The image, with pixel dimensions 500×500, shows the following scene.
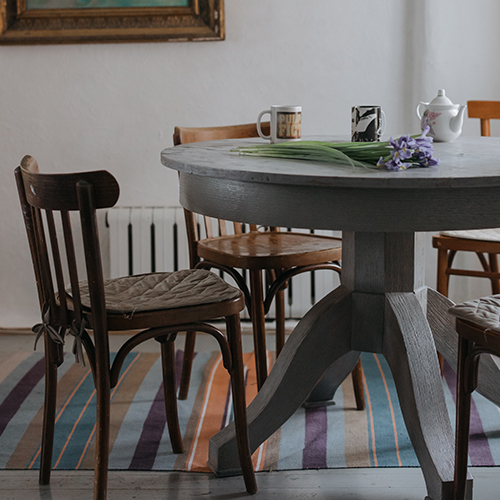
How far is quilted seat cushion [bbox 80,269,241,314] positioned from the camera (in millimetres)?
1373

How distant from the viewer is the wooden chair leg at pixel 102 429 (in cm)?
132

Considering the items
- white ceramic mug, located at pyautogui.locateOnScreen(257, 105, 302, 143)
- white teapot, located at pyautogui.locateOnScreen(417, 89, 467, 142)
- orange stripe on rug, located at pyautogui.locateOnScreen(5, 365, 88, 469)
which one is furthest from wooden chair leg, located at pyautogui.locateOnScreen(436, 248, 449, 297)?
orange stripe on rug, located at pyautogui.locateOnScreen(5, 365, 88, 469)

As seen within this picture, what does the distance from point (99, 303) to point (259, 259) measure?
2.04 ft

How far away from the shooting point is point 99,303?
4.26ft

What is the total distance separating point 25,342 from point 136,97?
1.14 metres

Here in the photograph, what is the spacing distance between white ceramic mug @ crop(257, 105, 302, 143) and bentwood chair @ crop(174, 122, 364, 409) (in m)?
0.34

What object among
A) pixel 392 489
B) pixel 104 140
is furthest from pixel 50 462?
pixel 104 140

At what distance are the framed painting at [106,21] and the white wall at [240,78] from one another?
0.05 meters

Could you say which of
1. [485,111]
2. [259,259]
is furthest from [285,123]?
[485,111]

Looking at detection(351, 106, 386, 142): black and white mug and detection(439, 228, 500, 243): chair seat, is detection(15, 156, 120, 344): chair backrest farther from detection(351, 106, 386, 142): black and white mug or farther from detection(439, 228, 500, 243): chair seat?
detection(439, 228, 500, 243): chair seat

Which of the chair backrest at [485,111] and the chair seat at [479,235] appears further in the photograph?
the chair backrest at [485,111]

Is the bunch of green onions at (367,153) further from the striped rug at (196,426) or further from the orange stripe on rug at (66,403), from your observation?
the orange stripe on rug at (66,403)

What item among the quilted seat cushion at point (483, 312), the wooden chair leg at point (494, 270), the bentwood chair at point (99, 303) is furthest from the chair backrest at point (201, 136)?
the quilted seat cushion at point (483, 312)

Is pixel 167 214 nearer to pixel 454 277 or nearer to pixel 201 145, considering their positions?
pixel 201 145
